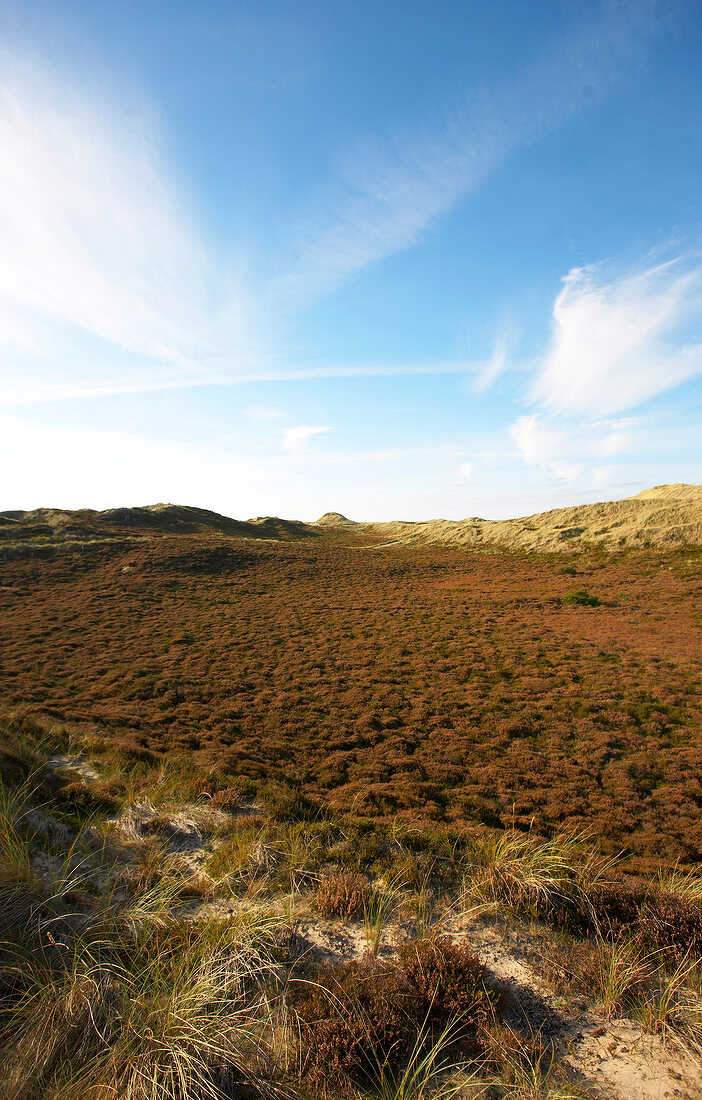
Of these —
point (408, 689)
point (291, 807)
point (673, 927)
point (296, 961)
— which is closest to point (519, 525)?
point (408, 689)

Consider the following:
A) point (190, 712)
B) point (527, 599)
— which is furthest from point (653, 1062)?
point (527, 599)

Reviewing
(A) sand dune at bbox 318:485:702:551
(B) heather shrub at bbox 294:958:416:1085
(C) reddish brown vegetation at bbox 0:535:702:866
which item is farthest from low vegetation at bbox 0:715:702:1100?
(A) sand dune at bbox 318:485:702:551

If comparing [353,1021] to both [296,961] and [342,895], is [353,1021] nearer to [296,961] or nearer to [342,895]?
[296,961]

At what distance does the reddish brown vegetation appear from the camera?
9.34 meters

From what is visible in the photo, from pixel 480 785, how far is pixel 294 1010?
22.7ft

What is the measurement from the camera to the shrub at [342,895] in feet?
16.4

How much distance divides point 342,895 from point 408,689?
10658mm

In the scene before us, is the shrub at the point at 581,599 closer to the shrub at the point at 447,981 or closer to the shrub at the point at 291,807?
the shrub at the point at 291,807

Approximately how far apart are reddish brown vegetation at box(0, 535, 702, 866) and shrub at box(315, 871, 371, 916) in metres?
3.18

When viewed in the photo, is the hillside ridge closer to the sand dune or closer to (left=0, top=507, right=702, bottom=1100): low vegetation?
the sand dune

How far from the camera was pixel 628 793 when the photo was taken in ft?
30.0

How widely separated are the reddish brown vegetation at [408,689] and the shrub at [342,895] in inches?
125

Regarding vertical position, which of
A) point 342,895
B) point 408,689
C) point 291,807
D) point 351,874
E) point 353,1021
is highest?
point 353,1021

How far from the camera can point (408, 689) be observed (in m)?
15.5
